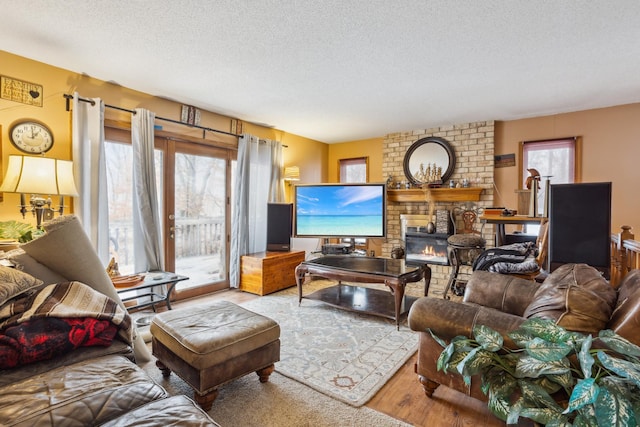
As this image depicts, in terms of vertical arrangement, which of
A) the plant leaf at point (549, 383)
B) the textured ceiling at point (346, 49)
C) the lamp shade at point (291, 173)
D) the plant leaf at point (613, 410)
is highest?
the textured ceiling at point (346, 49)

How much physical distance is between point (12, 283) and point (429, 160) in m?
5.06

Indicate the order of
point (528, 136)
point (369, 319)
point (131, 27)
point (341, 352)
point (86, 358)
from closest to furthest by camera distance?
point (86, 358)
point (131, 27)
point (341, 352)
point (369, 319)
point (528, 136)

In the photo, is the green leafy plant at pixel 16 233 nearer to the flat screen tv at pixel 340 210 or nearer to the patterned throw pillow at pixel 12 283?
the patterned throw pillow at pixel 12 283

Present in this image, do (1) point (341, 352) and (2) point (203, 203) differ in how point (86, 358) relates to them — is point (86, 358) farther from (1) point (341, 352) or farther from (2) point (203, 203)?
(2) point (203, 203)

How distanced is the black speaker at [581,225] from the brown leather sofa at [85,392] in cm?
281

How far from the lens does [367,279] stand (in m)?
3.10

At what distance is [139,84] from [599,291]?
406 centimetres

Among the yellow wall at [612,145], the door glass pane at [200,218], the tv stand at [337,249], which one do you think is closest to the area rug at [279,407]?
the door glass pane at [200,218]

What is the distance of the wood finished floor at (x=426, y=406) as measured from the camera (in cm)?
174

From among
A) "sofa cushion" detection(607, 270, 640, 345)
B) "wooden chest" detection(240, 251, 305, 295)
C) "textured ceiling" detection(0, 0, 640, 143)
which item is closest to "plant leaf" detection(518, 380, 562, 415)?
"sofa cushion" detection(607, 270, 640, 345)

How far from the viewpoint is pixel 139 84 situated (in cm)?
331

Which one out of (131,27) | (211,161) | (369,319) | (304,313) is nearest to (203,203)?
(211,161)

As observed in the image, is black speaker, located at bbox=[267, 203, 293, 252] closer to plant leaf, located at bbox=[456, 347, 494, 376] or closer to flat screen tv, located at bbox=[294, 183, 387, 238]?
flat screen tv, located at bbox=[294, 183, 387, 238]

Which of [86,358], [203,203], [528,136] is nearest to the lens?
[86,358]
